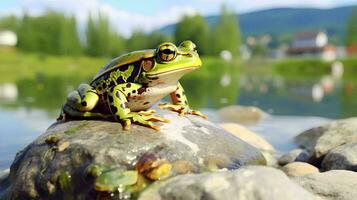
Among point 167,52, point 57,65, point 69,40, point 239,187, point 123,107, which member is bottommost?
point 57,65

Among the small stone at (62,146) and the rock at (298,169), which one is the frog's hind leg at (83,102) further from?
the rock at (298,169)

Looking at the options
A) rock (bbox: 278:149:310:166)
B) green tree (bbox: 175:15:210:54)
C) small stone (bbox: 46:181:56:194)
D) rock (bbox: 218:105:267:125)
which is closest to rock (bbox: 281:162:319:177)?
rock (bbox: 278:149:310:166)

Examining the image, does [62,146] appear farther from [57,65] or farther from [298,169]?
[57,65]

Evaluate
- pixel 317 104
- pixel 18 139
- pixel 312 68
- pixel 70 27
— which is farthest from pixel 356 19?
pixel 18 139

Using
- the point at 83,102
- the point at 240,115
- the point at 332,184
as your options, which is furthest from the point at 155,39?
the point at 332,184

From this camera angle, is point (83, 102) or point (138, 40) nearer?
point (83, 102)

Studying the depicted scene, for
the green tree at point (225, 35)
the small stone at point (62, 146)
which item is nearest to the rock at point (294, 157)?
the small stone at point (62, 146)

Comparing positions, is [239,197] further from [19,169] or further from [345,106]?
[345,106]

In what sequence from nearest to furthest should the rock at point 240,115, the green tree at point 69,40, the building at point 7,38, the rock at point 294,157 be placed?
the rock at point 294,157
the rock at point 240,115
the green tree at point 69,40
the building at point 7,38

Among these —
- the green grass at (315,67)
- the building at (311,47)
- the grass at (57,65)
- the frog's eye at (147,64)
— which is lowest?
the building at (311,47)
